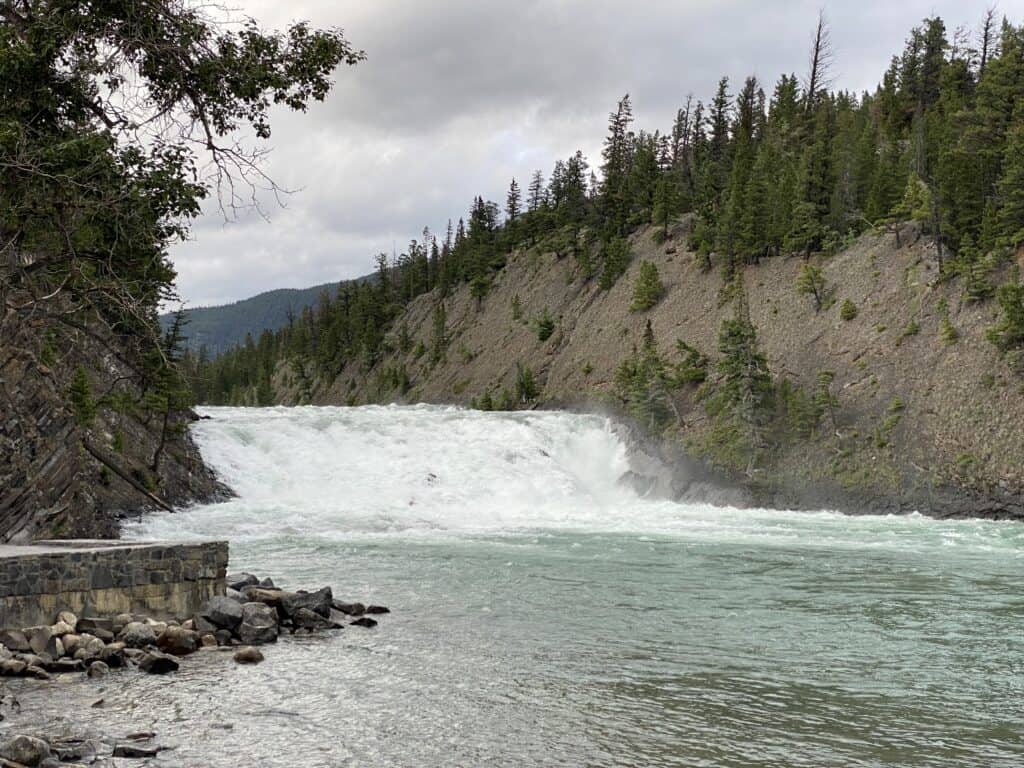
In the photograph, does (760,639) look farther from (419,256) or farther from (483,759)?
(419,256)

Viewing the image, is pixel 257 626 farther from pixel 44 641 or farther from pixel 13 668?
pixel 13 668

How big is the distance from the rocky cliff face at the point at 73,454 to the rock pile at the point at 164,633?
3621 mm

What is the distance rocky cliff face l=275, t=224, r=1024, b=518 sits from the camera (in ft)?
110

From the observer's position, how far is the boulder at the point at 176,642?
12375mm

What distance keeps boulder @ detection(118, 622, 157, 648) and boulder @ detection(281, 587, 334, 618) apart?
93.9 inches

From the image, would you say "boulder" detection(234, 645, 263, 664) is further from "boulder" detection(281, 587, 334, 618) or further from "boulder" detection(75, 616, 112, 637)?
"boulder" detection(281, 587, 334, 618)

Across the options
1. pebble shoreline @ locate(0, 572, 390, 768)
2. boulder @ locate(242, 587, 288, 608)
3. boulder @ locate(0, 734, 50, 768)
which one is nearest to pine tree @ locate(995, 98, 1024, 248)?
pebble shoreline @ locate(0, 572, 390, 768)

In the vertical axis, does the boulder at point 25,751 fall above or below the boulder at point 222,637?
above

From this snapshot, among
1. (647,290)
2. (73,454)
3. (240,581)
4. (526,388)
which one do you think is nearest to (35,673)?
(240,581)

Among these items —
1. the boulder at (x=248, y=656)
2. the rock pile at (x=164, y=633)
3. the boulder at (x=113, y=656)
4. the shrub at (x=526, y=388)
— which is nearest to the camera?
the rock pile at (x=164, y=633)

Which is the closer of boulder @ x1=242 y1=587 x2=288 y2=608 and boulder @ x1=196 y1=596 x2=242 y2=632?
boulder @ x1=196 y1=596 x2=242 y2=632

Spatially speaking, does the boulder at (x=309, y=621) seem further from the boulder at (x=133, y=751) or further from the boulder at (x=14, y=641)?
the boulder at (x=133, y=751)

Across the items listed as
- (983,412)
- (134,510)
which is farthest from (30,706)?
(983,412)

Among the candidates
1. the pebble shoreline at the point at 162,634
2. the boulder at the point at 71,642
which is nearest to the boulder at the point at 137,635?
the pebble shoreline at the point at 162,634
